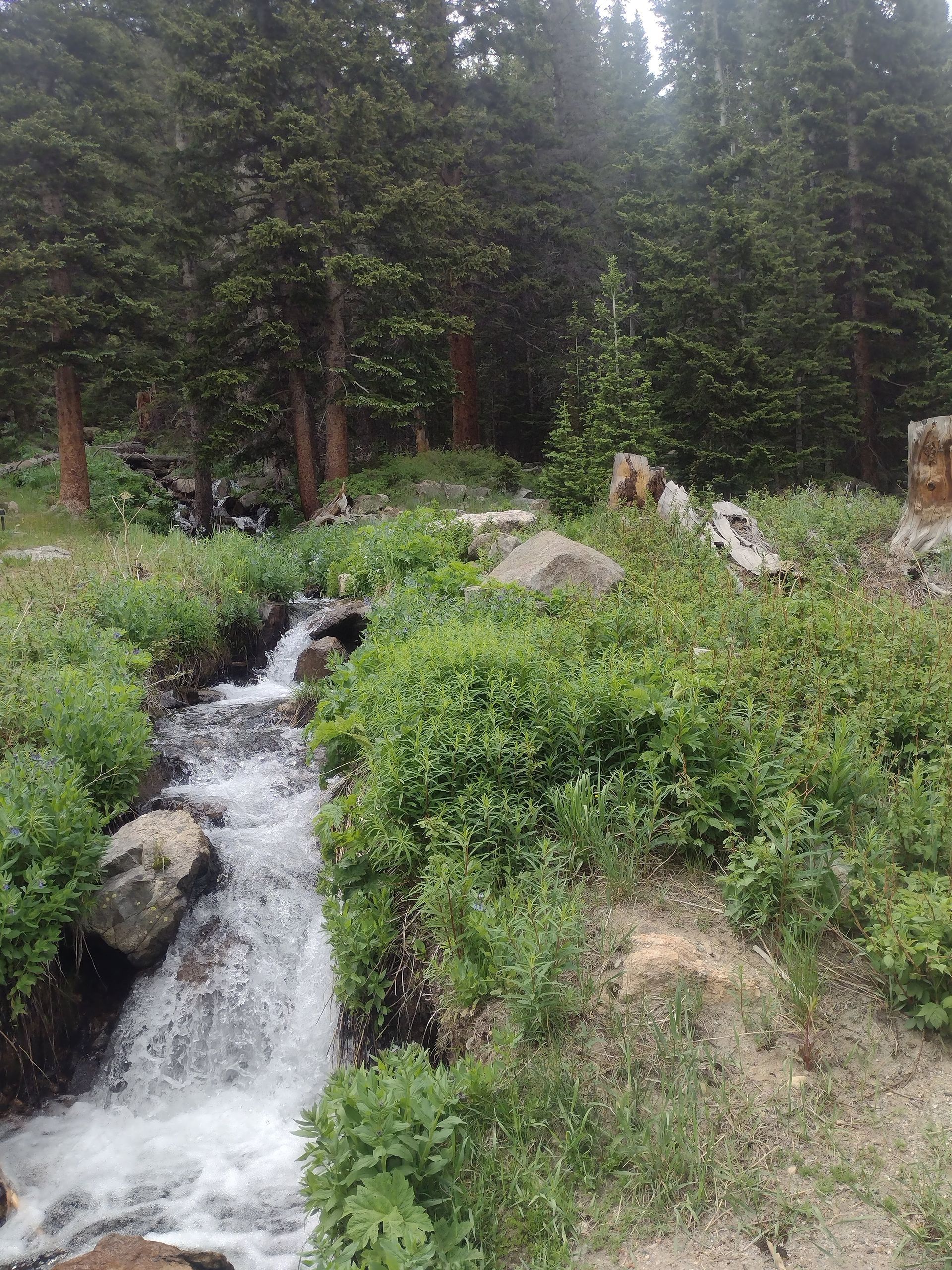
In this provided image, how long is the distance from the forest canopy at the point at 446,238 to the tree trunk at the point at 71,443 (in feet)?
0.25

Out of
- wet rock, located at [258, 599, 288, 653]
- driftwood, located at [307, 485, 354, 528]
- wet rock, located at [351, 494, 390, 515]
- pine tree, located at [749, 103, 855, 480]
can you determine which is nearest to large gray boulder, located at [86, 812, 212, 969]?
wet rock, located at [258, 599, 288, 653]

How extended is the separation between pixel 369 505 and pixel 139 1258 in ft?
49.2

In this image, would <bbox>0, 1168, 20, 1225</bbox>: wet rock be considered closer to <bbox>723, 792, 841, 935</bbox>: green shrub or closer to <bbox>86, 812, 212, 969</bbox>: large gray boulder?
<bbox>86, 812, 212, 969</bbox>: large gray boulder

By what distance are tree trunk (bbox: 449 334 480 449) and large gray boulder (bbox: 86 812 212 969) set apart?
1783 cm

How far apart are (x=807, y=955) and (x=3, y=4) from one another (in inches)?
883

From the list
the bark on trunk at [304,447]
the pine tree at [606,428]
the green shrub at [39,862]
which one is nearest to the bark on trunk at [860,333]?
the pine tree at [606,428]

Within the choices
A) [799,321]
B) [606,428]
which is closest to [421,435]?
[606,428]

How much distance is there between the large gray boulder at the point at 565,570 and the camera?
7297 millimetres

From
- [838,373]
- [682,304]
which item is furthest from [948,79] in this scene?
[682,304]

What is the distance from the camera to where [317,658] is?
30.5 ft

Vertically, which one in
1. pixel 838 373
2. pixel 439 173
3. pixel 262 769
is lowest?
pixel 262 769

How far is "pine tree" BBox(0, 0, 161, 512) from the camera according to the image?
16.2m

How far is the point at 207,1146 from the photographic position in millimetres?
4375

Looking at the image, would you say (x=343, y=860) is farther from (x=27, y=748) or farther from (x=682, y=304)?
(x=682, y=304)
